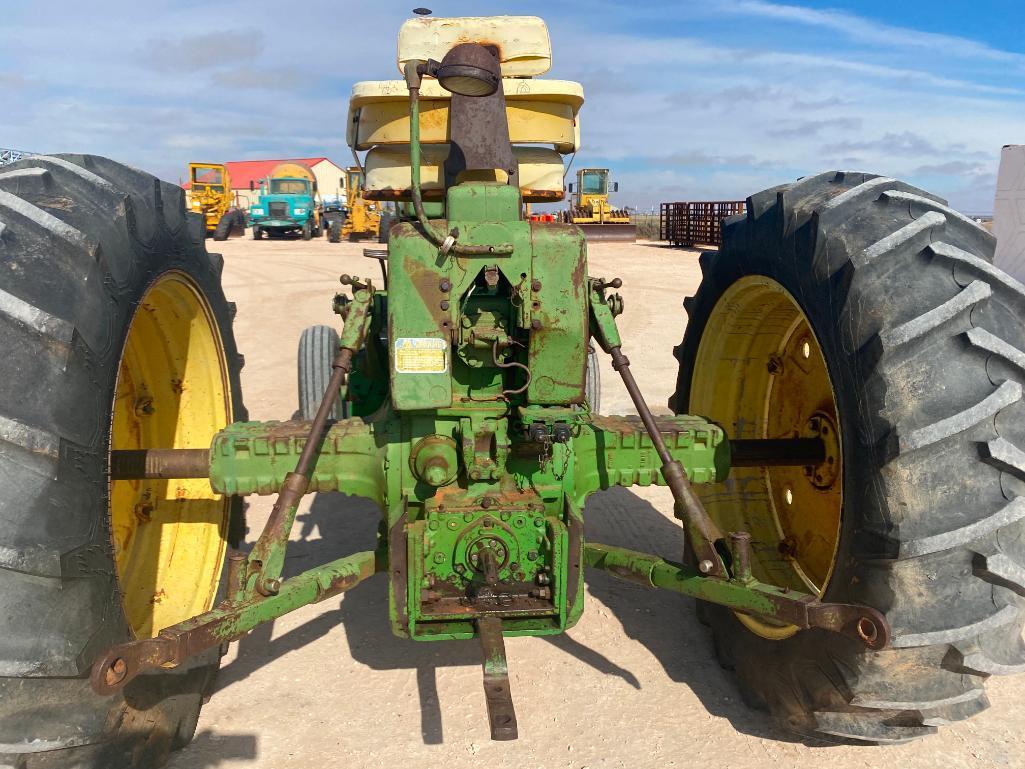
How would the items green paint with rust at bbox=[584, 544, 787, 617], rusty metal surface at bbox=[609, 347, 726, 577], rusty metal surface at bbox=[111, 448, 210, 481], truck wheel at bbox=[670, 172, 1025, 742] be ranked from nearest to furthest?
truck wheel at bbox=[670, 172, 1025, 742] → green paint with rust at bbox=[584, 544, 787, 617] → rusty metal surface at bbox=[609, 347, 726, 577] → rusty metal surface at bbox=[111, 448, 210, 481]

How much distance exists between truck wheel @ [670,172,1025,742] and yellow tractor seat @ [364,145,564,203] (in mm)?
1924

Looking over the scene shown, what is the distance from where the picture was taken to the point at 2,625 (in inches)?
69.8

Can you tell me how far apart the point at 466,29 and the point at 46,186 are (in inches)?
107

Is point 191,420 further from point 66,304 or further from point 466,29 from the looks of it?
point 466,29

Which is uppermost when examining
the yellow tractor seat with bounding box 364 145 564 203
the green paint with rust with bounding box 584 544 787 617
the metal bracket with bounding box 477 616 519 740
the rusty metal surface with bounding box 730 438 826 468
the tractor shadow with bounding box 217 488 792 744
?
the yellow tractor seat with bounding box 364 145 564 203

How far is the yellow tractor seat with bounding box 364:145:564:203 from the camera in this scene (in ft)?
13.5

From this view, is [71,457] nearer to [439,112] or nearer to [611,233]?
[439,112]

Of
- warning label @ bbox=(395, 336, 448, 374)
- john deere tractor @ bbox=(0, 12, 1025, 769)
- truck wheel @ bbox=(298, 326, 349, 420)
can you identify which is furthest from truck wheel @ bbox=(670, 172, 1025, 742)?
truck wheel @ bbox=(298, 326, 349, 420)

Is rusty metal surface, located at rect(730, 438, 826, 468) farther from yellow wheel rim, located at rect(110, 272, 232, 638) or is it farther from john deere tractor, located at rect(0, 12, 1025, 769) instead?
yellow wheel rim, located at rect(110, 272, 232, 638)

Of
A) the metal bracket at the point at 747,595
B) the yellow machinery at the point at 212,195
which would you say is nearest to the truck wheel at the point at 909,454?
the metal bracket at the point at 747,595

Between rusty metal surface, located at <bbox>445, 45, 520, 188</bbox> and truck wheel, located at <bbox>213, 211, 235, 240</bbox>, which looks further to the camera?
truck wheel, located at <bbox>213, 211, 235, 240</bbox>

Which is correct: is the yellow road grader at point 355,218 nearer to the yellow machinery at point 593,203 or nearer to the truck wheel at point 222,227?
the truck wheel at point 222,227

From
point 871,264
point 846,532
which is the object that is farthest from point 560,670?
point 871,264

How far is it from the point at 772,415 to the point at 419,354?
1970mm
